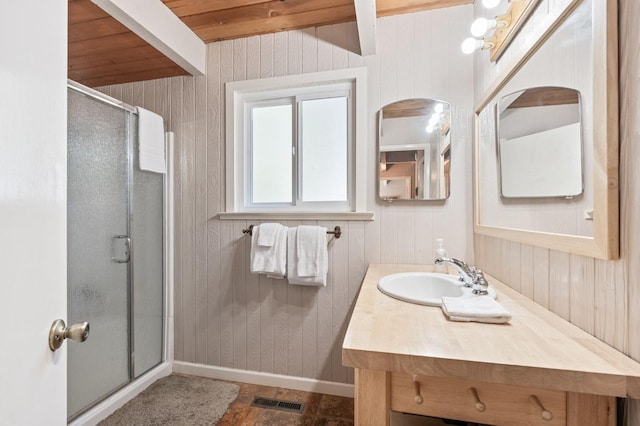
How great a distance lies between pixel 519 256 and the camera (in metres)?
1.11

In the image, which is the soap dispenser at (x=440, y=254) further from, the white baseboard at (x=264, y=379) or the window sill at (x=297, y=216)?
the white baseboard at (x=264, y=379)

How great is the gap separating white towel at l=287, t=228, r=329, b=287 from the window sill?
0.37 feet

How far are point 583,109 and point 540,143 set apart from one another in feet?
0.67

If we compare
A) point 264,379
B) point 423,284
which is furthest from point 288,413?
point 423,284

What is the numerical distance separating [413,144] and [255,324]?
1.48 m

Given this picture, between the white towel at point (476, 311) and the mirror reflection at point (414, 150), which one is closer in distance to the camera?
the white towel at point (476, 311)

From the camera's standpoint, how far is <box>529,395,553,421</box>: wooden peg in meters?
0.63

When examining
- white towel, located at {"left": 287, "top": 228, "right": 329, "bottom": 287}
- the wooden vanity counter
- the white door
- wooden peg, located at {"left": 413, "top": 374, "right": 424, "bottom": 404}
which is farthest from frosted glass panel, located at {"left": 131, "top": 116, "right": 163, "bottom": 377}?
wooden peg, located at {"left": 413, "top": 374, "right": 424, "bottom": 404}

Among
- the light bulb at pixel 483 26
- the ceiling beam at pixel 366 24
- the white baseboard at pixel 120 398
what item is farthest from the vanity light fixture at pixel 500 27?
the white baseboard at pixel 120 398

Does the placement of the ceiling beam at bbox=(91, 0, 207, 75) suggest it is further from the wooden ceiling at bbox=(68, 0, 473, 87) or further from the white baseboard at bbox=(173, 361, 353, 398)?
the white baseboard at bbox=(173, 361, 353, 398)

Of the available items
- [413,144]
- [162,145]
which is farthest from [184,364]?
[413,144]

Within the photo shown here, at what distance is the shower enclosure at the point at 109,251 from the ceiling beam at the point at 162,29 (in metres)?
0.40

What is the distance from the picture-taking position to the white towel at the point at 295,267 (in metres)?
1.67

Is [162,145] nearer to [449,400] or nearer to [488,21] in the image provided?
[488,21]
